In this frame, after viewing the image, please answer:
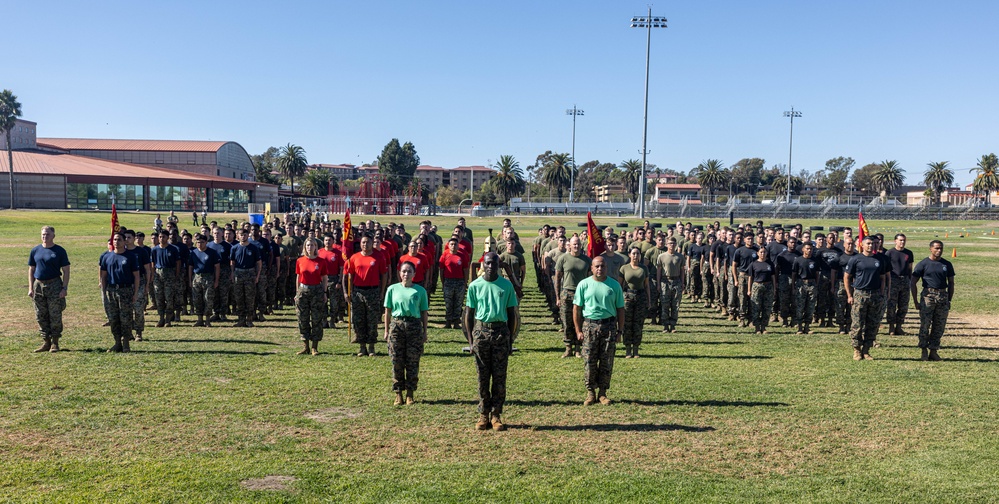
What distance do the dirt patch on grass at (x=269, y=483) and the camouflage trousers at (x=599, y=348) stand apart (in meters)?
4.06

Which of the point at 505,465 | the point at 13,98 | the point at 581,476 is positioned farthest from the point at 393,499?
the point at 13,98

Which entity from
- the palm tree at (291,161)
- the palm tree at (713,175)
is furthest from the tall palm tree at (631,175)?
the palm tree at (291,161)

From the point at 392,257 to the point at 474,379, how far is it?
5.98m

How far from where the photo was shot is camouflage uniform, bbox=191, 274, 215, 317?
15.5 m

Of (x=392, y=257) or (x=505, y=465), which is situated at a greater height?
(x=392, y=257)

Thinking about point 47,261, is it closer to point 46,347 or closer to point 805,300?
point 46,347

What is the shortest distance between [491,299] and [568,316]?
4.73 metres

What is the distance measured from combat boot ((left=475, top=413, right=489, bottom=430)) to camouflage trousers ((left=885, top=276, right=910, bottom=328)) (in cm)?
1017

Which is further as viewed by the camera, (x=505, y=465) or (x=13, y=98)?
(x=13, y=98)

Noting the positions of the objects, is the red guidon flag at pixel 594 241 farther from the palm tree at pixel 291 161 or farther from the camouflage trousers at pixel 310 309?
the palm tree at pixel 291 161

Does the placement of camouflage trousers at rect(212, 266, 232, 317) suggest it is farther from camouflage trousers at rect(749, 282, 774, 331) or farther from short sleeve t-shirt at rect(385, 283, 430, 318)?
camouflage trousers at rect(749, 282, 774, 331)

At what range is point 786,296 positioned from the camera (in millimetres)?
16234

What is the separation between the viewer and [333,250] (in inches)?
556

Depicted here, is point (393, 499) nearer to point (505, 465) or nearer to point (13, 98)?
point (505, 465)
